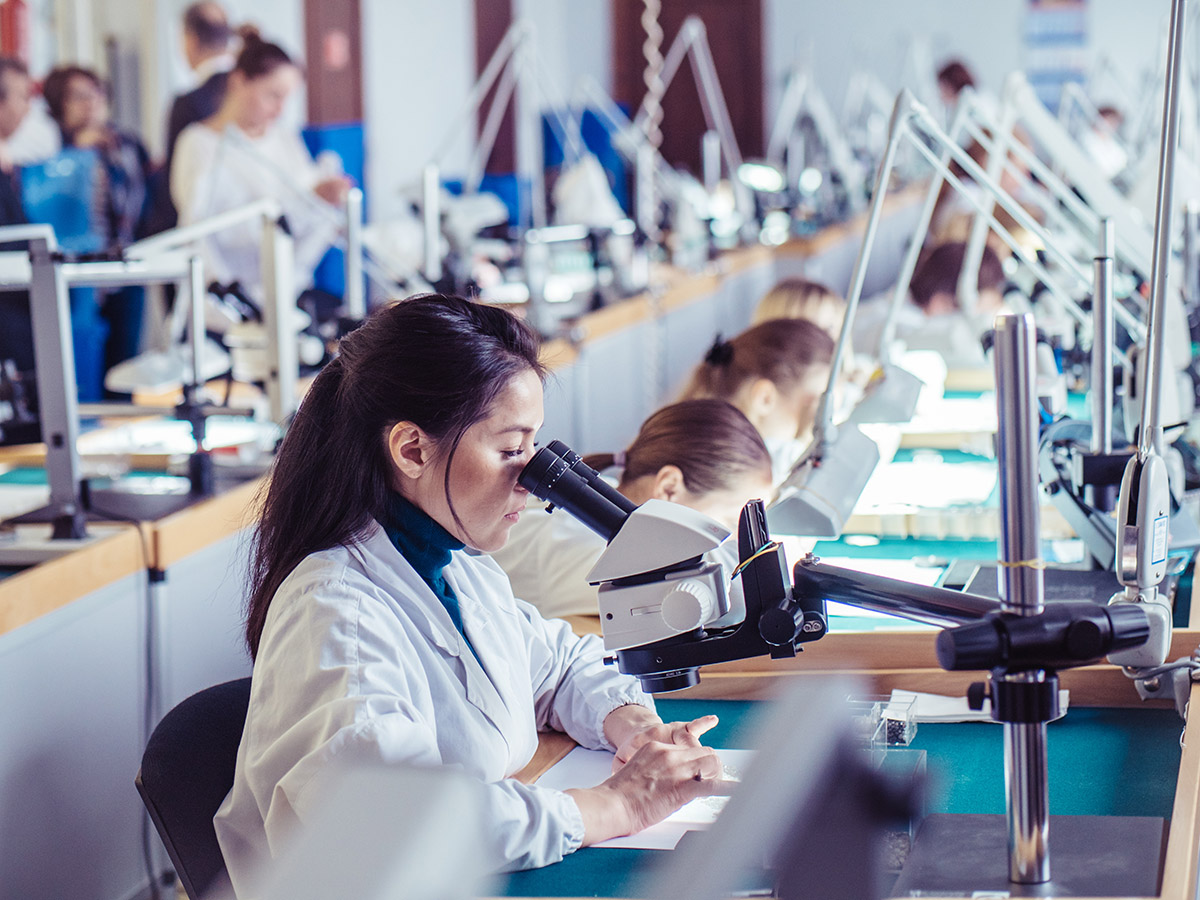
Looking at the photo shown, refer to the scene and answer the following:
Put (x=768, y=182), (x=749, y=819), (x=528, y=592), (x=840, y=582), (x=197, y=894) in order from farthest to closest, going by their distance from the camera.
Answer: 1. (x=768, y=182)
2. (x=528, y=592)
3. (x=197, y=894)
4. (x=840, y=582)
5. (x=749, y=819)

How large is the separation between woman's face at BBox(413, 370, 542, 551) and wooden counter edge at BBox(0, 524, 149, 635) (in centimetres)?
82

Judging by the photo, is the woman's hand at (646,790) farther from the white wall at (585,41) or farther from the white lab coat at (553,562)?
the white wall at (585,41)

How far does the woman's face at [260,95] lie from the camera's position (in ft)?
13.3

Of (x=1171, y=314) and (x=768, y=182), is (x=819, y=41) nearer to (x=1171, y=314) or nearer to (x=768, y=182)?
(x=768, y=182)

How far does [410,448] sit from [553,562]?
2.20 ft

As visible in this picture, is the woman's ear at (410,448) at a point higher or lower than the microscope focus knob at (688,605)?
higher

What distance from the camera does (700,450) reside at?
6.22 feet

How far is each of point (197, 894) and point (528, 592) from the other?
0.74 metres

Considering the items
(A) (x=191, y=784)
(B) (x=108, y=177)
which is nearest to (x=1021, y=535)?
(A) (x=191, y=784)

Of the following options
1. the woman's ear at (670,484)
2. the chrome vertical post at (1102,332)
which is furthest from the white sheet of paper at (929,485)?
the chrome vertical post at (1102,332)

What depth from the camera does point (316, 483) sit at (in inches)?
50.3

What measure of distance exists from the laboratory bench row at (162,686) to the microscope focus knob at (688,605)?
10.6 inches

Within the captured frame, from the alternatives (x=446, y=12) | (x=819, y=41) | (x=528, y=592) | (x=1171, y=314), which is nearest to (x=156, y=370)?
(x=528, y=592)

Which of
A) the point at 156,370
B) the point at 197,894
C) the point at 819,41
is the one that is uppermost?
the point at 819,41
